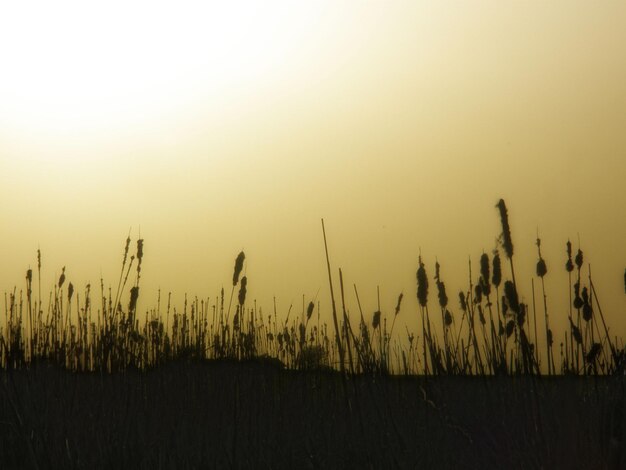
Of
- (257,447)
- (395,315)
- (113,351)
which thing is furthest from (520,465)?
(113,351)

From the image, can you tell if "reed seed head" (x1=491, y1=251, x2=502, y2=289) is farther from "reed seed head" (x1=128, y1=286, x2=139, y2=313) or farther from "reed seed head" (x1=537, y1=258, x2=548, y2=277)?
"reed seed head" (x1=128, y1=286, x2=139, y2=313)

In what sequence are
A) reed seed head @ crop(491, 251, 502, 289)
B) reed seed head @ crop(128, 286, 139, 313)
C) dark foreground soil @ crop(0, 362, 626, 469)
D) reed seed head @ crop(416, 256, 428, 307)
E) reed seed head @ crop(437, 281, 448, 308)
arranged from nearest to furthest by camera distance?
1. dark foreground soil @ crop(0, 362, 626, 469)
2. reed seed head @ crop(416, 256, 428, 307)
3. reed seed head @ crop(491, 251, 502, 289)
4. reed seed head @ crop(437, 281, 448, 308)
5. reed seed head @ crop(128, 286, 139, 313)

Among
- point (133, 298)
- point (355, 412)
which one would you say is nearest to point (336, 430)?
point (355, 412)

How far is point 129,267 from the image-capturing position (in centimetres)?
420

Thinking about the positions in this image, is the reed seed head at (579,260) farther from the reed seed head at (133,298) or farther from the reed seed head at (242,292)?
the reed seed head at (133,298)

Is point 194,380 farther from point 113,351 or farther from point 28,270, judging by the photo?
point 28,270

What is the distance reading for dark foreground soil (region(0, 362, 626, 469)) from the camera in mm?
2010

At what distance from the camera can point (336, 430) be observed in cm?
255

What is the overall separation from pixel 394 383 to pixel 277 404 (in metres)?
0.52

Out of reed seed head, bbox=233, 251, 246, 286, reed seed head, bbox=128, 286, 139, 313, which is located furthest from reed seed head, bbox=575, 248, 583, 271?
reed seed head, bbox=128, 286, 139, 313

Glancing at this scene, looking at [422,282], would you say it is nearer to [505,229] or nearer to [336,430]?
[505,229]

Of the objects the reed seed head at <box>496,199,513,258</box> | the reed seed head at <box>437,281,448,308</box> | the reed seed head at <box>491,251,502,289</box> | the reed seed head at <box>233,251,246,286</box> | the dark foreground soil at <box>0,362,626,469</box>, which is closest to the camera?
the dark foreground soil at <box>0,362,626,469</box>

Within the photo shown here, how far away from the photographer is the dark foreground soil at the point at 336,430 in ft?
6.59

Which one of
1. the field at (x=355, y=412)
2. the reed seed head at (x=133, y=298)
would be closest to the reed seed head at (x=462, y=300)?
the field at (x=355, y=412)
